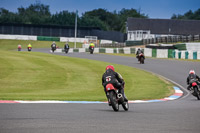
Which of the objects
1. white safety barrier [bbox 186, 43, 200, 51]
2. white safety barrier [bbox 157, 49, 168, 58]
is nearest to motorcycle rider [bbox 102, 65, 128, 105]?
white safety barrier [bbox 157, 49, 168, 58]

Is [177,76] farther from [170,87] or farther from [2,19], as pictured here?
[2,19]

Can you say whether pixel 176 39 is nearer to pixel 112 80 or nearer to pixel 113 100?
pixel 112 80

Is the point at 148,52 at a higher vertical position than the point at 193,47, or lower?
lower

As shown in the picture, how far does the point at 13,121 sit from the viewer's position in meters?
7.08

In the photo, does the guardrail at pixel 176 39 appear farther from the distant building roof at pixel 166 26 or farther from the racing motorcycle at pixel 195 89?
the distant building roof at pixel 166 26

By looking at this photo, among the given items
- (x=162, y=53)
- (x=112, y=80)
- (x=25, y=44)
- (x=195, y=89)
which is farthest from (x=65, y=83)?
(x=25, y=44)

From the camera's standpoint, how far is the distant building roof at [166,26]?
98.7m

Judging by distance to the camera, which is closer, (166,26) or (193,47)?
(193,47)

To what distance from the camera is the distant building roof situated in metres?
98.7

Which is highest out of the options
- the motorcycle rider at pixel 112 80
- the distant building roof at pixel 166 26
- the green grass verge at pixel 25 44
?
the distant building roof at pixel 166 26

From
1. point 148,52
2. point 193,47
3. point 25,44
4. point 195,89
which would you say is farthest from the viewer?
point 25,44

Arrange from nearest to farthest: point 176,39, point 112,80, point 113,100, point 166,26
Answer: point 113,100, point 112,80, point 176,39, point 166,26

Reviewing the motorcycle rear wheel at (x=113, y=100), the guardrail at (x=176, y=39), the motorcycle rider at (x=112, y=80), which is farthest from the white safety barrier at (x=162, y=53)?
the motorcycle rear wheel at (x=113, y=100)

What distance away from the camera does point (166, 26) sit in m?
101
